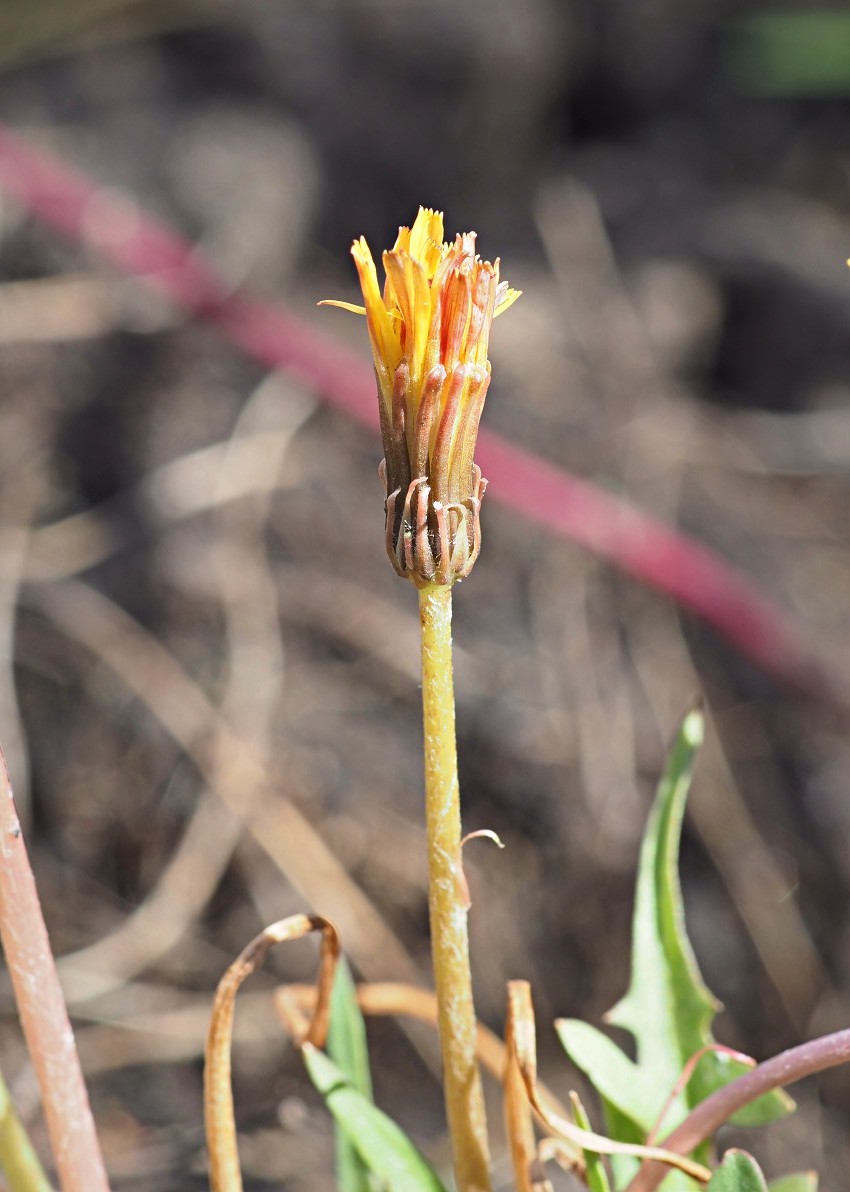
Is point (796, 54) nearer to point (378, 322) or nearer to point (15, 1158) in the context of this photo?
point (378, 322)

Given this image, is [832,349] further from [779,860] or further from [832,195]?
[779,860]

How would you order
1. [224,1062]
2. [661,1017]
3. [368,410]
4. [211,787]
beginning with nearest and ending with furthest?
[224,1062], [661,1017], [211,787], [368,410]

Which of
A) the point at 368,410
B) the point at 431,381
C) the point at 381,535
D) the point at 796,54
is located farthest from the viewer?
the point at 796,54

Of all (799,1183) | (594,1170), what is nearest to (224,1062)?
(594,1170)

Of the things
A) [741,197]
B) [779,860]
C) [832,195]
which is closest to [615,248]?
[741,197]

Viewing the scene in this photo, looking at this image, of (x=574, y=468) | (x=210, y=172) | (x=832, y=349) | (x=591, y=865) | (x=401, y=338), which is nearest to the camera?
(x=401, y=338)

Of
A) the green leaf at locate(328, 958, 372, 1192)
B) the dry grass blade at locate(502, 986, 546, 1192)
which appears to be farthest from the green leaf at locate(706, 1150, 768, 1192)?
the green leaf at locate(328, 958, 372, 1192)
